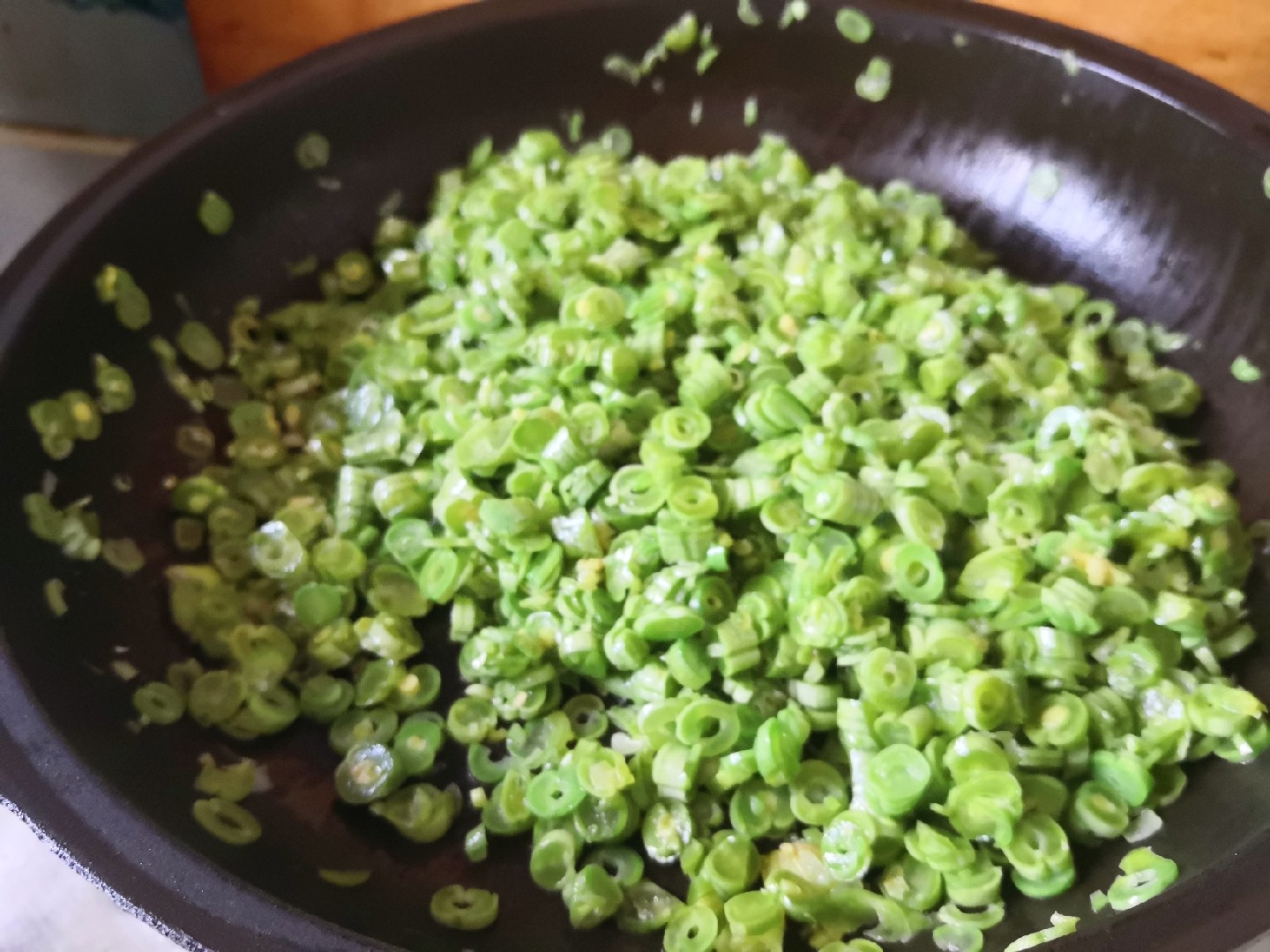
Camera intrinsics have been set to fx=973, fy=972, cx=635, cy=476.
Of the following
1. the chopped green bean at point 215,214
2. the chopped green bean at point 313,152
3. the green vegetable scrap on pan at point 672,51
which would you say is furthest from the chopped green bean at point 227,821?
the green vegetable scrap on pan at point 672,51

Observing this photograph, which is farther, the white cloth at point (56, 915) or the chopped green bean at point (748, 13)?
the chopped green bean at point (748, 13)

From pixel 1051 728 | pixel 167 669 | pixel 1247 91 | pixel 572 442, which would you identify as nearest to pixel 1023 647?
pixel 1051 728

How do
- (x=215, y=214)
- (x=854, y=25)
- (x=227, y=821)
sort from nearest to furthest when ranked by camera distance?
(x=227, y=821) < (x=215, y=214) < (x=854, y=25)

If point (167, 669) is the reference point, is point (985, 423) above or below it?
above

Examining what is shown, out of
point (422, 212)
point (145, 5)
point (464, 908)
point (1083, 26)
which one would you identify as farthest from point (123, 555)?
point (1083, 26)

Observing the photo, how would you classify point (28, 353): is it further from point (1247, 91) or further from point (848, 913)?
point (1247, 91)

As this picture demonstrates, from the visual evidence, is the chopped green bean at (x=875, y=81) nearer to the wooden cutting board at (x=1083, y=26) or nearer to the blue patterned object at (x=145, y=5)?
the wooden cutting board at (x=1083, y=26)

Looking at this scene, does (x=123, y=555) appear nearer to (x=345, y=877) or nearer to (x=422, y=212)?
(x=345, y=877)
